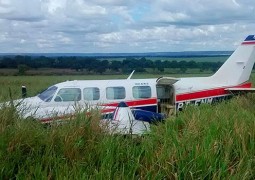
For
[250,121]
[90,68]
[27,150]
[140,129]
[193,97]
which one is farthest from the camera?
[90,68]

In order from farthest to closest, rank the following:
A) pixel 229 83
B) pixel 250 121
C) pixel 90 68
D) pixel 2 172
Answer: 1. pixel 90 68
2. pixel 229 83
3. pixel 250 121
4. pixel 2 172

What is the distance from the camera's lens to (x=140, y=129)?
711 centimetres

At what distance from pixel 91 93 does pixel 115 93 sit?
2.76 feet

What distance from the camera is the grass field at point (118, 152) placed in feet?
15.7

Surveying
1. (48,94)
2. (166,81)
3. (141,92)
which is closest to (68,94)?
(48,94)

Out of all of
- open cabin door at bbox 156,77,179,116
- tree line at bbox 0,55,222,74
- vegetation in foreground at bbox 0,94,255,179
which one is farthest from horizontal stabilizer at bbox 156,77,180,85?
tree line at bbox 0,55,222,74

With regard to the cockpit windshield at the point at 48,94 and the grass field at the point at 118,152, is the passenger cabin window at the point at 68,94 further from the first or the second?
the grass field at the point at 118,152

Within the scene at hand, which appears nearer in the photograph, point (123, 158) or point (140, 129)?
point (123, 158)

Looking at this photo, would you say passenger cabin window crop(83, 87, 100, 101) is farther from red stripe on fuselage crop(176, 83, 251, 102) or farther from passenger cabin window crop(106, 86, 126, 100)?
red stripe on fuselage crop(176, 83, 251, 102)

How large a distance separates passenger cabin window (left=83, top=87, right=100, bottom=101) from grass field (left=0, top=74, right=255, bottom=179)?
309 inches

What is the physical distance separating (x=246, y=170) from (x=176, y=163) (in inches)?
30.7

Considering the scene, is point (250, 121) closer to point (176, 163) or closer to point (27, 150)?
point (176, 163)

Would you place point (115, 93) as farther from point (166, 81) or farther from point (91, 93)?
point (166, 81)

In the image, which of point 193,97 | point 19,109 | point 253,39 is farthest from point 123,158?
point 253,39
